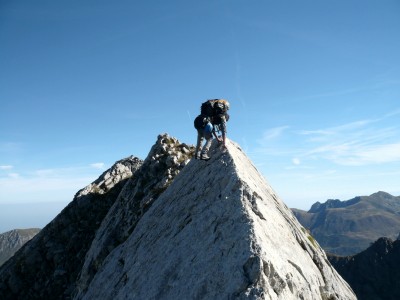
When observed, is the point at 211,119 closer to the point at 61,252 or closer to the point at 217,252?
the point at 217,252

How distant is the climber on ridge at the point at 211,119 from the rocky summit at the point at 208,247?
118cm

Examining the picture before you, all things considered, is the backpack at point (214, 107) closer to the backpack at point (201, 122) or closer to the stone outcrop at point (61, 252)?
the backpack at point (201, 122)

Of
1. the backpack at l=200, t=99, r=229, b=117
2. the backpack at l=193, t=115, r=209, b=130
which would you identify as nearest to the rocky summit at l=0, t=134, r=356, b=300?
the backpack at l=193, t=115, r=209, b=130

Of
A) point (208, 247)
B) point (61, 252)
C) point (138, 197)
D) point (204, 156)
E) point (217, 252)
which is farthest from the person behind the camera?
point (61, 252)

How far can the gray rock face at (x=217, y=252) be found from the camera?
1142cm

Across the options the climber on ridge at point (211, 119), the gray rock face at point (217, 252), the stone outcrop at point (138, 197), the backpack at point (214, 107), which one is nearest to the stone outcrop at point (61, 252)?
the stone outcrop at point (138, 197)

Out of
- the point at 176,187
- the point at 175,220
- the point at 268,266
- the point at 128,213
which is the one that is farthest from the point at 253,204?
the point at 128,213

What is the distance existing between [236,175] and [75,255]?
27151mm

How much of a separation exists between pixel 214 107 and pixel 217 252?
13275 mm

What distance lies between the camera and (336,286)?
17281 mm

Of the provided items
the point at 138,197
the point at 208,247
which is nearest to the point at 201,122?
the point at 138,197

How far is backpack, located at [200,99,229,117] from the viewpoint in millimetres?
23812

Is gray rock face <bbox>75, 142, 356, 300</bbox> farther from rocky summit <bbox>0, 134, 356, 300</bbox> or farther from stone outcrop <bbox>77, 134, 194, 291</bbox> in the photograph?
→ stone outcrop <bbox>77, 134, 194, 291</bbox>

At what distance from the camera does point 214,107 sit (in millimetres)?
23922
